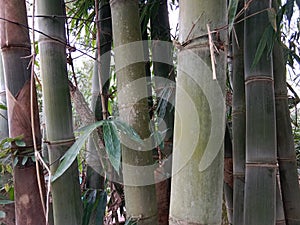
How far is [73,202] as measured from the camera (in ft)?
Result: 1.95

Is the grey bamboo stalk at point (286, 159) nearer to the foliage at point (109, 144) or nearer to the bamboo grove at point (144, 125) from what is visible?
the bamboo grove at point (144, 125)

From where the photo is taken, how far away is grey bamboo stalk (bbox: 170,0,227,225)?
45cm

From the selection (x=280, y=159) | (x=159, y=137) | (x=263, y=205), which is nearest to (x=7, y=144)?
(x=159, y=137)

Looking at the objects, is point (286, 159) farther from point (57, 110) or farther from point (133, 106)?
point (57, 110)

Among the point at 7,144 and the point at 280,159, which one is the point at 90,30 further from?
the point at 280,159

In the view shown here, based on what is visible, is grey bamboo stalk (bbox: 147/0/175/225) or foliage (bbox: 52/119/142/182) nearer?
foliage (bbox: 52/119/142/182)

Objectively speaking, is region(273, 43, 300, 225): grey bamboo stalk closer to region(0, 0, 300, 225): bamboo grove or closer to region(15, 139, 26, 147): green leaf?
region(0, 0, 300, 225): bamboo grove

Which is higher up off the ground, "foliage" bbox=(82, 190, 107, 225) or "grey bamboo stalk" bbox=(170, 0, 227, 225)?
"grey bamboo stalk" bbox=(170, 0, 227, 225)

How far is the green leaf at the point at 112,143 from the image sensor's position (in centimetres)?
52

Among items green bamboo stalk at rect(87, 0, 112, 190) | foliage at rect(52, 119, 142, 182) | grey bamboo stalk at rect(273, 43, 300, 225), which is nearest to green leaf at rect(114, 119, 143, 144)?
foliage at rect(52, 119, 142, 182)

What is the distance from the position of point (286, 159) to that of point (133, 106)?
49 centimetres

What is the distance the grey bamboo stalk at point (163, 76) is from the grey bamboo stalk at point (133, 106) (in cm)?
15

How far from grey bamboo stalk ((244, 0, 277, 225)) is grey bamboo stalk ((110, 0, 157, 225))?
0.23 metres

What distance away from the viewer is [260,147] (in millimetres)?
718
